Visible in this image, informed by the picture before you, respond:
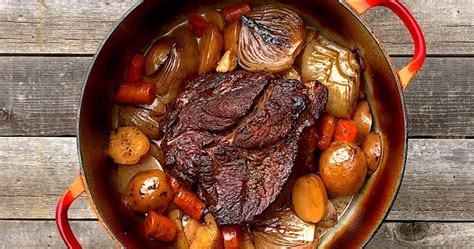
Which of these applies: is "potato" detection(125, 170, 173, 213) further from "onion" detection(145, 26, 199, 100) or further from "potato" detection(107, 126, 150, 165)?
"onion" detection(145, 26, 199, 100)

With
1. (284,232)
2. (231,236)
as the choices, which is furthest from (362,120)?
(231,236)

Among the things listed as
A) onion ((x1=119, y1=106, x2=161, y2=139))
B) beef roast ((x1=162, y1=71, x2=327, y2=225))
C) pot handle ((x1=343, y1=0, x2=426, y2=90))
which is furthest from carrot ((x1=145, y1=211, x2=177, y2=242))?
pot handle ((x1=343, y1=0, x2=426, y2=90))

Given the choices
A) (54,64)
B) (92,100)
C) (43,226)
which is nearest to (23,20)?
(54,64)

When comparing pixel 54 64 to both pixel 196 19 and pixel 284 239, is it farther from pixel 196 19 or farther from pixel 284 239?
pixel 284 239

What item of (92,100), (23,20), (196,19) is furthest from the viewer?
(23,20)

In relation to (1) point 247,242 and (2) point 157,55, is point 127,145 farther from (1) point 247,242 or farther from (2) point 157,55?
(1) point 247,242

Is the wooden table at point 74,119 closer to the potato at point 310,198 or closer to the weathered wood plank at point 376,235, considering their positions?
the weathered wood plank at point 376,235

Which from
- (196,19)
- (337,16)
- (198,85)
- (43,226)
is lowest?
(43,226)
